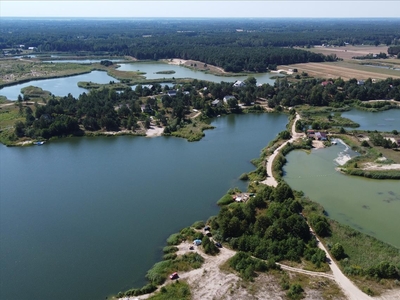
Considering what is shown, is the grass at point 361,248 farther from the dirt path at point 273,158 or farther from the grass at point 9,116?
the grass at point 9,116

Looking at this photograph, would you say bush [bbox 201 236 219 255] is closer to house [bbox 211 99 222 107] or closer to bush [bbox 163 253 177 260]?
bush [bbox 163 253 177 260]

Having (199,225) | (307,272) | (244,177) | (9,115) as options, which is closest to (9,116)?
(9,115)

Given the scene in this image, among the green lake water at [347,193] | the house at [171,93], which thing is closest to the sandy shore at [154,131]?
the house at [171,93]

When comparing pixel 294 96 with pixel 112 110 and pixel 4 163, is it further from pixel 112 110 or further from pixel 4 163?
pixel 4 163

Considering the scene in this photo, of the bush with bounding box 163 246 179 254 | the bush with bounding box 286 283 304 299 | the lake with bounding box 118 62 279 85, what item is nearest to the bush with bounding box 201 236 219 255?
the bush with bounding box 163 246 179 254

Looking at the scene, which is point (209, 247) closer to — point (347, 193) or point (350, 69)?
point (347, 193)
